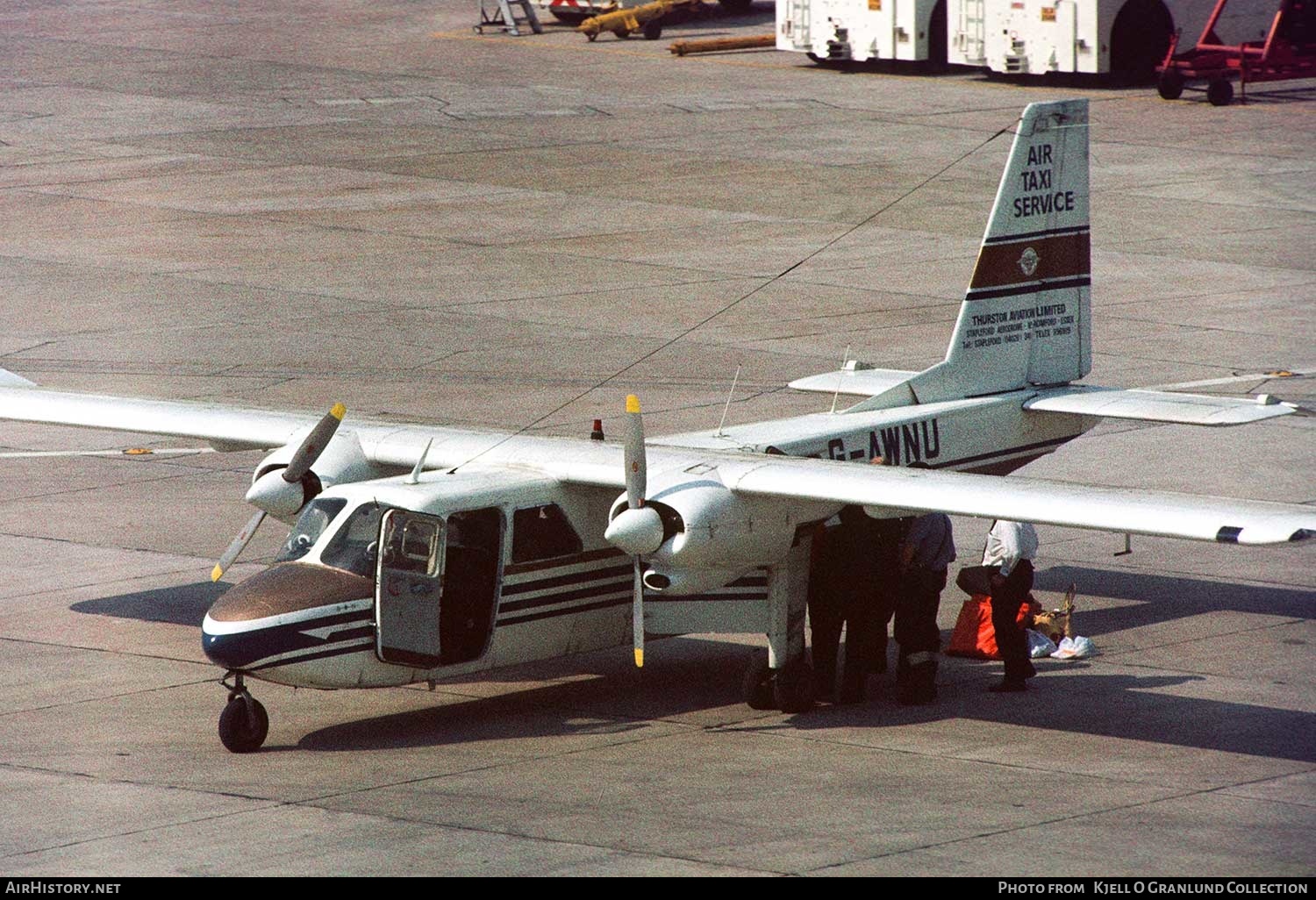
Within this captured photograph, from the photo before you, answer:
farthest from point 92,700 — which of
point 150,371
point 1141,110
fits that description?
point 1141,110

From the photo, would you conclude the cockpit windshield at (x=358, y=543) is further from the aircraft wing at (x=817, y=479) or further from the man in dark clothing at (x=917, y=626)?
the man in dark clothing at (x=917, y=626)

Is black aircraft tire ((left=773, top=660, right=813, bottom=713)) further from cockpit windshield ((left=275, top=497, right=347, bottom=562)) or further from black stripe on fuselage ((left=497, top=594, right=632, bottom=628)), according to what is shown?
cockpit windshield ((left=275, top=497, right=347, bottom=562))

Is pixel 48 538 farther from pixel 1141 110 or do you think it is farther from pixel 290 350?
pixel 1141 110

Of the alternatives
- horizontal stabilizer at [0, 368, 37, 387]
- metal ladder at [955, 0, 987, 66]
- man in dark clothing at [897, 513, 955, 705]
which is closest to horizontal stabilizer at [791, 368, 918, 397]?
man in dark clothing at [897, 513, 955, 705]

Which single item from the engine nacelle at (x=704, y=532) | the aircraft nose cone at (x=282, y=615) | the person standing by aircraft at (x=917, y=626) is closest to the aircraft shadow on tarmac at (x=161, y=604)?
the aircraft nose cone at (x=282, y=615)

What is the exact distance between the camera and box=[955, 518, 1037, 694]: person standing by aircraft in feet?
59.3

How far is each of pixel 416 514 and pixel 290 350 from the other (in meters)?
14.6

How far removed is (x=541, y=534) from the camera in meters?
17.5

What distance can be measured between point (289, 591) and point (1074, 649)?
7.18 m

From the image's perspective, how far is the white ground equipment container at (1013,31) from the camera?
49.1 m

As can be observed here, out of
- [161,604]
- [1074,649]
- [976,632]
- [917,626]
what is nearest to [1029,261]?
[976,632]

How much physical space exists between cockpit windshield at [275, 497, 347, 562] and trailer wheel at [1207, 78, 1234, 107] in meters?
35.6

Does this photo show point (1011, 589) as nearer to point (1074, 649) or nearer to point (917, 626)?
point (917, 626)

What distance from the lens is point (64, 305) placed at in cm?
3378
